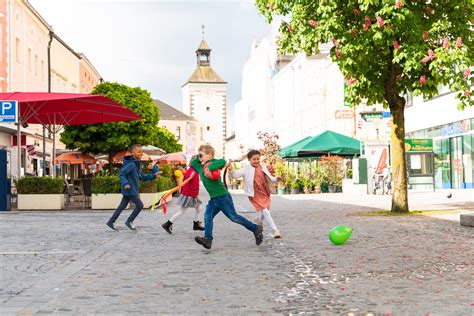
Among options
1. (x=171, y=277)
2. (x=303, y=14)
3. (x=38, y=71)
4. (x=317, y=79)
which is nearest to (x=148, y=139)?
(x=38, y=71)

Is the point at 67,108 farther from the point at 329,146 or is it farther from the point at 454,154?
the point at 454,154

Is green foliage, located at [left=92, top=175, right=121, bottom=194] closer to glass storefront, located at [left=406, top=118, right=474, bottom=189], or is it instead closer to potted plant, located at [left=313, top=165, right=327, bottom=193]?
potted plant, located at [left=313, top=165, right=327, bottom=193]

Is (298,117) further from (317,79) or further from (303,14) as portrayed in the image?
(303,14)

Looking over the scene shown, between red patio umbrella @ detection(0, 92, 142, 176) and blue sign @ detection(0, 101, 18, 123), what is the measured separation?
1.20m

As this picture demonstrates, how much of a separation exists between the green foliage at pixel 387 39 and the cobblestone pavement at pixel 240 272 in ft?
13.0

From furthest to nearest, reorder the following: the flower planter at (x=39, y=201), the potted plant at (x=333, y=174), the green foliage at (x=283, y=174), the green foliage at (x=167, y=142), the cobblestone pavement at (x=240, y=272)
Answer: the green foliage at (x=167, y=142) < the green foliage at (x=283, y=174) < the potted plant at (x=333, y=174) < the flower planter at (x=39, y=201) < the cobblestone pavement at (x=240, y=272)

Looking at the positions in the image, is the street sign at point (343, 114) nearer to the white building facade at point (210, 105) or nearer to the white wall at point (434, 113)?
the white wall at point (434, 113)

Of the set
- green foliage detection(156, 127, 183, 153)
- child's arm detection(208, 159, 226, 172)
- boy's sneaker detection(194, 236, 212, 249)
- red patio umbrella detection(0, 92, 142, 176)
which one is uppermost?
green foliage detection(156, 127, 183, 153)

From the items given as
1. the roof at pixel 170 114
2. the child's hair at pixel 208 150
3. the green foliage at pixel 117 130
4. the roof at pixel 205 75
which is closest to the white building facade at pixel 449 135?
the green foliage at pixel 117 130

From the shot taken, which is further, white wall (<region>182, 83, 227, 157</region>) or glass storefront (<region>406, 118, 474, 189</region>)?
white wall (<region>182, 83, 227, 157</region>)

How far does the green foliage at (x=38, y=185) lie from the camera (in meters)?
22.0

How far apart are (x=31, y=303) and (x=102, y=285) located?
1.08 meters

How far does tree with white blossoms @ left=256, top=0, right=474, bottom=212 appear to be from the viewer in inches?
612

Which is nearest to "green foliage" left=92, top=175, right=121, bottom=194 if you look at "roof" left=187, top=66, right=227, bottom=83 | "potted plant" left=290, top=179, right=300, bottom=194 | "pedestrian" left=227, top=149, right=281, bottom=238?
"pedestrian" left=227, top=149, right=281, bottom=238
